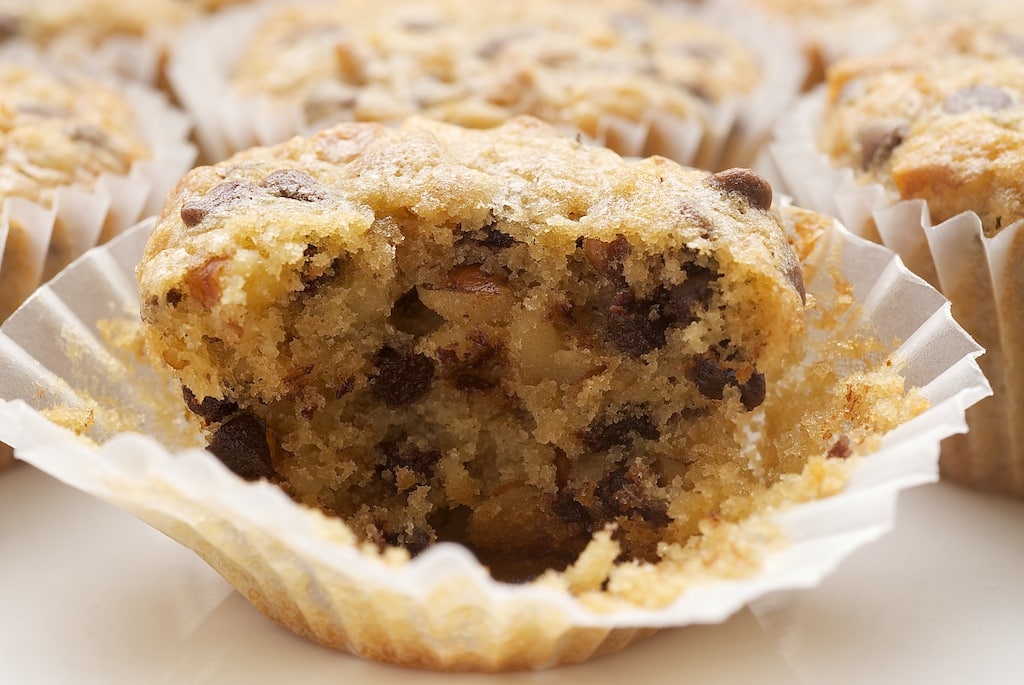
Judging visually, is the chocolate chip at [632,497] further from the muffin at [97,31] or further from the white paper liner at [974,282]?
the muffin at [97,31]

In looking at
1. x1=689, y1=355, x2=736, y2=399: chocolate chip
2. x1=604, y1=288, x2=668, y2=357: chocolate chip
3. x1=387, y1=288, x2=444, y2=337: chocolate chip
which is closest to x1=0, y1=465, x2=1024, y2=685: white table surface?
x1=689, y1=355, x2=736, y2=399: chocolate chip

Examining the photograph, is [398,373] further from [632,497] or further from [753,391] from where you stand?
[753,391]

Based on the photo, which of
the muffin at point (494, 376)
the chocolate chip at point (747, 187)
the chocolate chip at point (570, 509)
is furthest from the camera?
the chocolate chip at point (570, 509)

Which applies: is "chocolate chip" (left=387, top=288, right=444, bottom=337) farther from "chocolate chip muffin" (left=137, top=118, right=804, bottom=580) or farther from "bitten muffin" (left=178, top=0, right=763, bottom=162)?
"bitten muffin" (left=178, top=0, right=763, bottom=162)

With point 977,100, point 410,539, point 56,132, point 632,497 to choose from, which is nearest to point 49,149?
point 56,132

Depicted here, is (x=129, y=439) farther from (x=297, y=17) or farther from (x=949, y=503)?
(x=297, y=17)

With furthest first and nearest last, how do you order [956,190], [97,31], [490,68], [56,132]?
[97,31]
[490,68]
[56,132]
[956,190]

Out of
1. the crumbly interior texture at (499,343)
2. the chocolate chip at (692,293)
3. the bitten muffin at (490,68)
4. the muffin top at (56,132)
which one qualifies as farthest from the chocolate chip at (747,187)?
the muffin top at (56,132)
